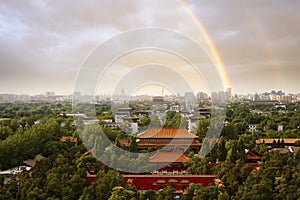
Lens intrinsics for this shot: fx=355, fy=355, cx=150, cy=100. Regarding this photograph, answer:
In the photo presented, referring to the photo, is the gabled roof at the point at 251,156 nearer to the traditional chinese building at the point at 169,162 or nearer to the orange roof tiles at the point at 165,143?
the orange roof tiles at the point at 165,143

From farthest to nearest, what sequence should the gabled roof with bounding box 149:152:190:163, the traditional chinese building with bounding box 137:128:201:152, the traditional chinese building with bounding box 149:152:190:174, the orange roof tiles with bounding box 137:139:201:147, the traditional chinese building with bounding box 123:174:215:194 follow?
1. the traditional chinese building with bounding box 137:128:201:152
2. the orange roof tiles with bounding box 137:139:201:147
3. the gabled roof with bounding box 149:152:190:163
4. the traditional chinese building with bounding box 149:152:190:174
5. the traditional chinese building with bounding box 123:174:215:194

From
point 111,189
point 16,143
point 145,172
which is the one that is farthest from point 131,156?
point 16,143

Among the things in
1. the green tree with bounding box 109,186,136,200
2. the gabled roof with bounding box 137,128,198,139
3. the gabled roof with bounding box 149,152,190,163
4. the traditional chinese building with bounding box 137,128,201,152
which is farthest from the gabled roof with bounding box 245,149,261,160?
the green tree with bounding box 109,186,136,200

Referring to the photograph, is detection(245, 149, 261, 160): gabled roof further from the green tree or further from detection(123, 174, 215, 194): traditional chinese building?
the green tree

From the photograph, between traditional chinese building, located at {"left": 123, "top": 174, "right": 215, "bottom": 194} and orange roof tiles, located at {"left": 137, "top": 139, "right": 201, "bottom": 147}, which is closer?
traditional chinese building, located at {"left": 123, "top": 174, "right": 215, "bottom": 194}

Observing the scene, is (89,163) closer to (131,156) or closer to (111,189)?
(131,156)

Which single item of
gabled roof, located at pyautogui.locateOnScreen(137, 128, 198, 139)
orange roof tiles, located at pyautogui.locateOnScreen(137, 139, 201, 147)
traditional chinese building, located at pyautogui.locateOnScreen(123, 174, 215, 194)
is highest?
gabled roof, located at pyautogui.locateOnScreen(137, 128, 198, 139)

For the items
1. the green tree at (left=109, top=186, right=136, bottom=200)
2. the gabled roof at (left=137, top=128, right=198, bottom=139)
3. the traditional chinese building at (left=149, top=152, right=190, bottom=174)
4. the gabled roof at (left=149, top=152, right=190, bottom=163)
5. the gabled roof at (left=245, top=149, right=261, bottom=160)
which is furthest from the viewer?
the gabled roof at (left=137, top=128, right=198, bottom=139)

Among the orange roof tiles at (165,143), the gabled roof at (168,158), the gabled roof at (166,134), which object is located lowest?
the gabled roof at (168,158)

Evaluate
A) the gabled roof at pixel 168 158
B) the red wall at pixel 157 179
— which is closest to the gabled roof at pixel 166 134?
the gabled roof at pixel 168 158
